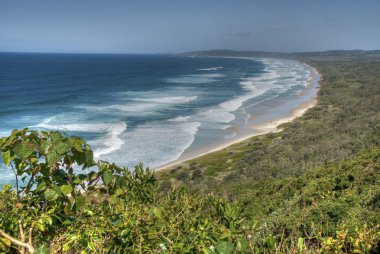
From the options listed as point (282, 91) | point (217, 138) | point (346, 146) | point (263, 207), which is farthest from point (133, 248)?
point (282, 91)

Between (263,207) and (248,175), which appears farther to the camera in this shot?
(248,175)

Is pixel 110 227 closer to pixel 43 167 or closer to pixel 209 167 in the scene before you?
pixel 43 167

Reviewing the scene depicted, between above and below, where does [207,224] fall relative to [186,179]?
above

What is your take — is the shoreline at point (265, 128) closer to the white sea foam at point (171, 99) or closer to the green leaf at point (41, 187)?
the white sea foam at point (171, 99)

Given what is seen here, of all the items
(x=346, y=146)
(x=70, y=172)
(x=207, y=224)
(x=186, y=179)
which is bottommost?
(x=186, y=179)

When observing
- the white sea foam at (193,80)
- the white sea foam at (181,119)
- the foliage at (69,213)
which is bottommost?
the white sea foam at (181,119)

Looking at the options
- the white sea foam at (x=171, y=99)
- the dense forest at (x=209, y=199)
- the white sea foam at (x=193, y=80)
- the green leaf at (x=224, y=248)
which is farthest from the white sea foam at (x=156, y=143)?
the white sea foam at (x=193, y=80)

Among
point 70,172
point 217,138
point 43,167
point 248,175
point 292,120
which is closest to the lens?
point 43,167

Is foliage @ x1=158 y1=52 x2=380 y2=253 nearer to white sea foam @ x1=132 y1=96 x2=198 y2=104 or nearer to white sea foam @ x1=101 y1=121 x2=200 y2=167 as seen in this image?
white sea foam @ x1=101 y1=121 x2=200 y2=167
